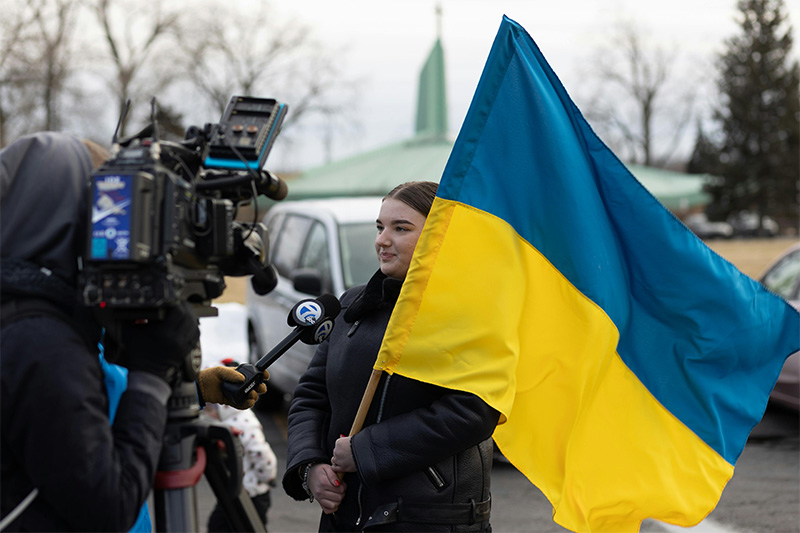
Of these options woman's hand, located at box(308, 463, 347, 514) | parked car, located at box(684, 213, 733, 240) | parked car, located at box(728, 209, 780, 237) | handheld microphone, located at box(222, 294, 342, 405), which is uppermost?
handheld microphone, located at box(222, 294, 342, 405)

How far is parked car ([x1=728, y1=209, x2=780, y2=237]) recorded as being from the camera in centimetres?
4962

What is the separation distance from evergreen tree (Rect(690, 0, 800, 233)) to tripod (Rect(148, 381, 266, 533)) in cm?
4936

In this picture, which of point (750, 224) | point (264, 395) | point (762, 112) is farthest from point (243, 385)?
point (750, 224)

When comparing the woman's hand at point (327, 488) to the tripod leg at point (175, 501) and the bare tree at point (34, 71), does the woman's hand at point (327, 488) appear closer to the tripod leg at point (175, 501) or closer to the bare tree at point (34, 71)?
the tripod leg at point (175, 501)

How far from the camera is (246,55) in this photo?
40.0 m

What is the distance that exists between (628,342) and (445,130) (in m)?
28.1

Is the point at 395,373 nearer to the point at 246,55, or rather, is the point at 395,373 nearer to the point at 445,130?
the point at 445,130

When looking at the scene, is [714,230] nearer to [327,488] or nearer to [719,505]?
[719,505]

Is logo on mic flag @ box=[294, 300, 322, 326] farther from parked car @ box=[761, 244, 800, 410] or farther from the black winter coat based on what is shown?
parked car @ box=[761, 244, 800, 410]

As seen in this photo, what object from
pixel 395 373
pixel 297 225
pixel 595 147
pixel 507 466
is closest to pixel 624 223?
pixel 595 147

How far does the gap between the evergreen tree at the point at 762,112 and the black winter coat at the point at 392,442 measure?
4860cm

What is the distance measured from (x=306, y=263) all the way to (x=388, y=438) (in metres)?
5.43

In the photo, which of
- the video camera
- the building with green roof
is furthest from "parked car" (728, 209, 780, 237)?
the video camera

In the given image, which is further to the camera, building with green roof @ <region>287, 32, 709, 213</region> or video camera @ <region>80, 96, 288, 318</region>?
building with green roof @ <region>287, 32, 709, 213</region>
